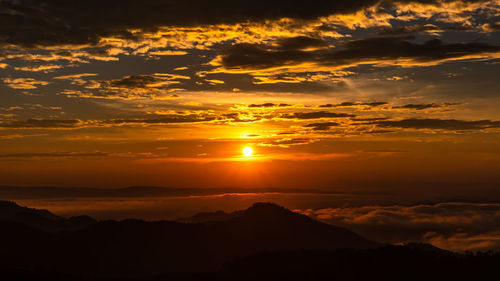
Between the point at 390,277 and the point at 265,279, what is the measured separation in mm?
38436

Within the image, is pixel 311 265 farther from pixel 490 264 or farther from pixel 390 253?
pixel 490 264

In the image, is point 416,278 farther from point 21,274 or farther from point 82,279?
point 21,274

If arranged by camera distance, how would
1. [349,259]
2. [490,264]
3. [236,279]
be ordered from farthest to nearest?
1. [349,259]
2. [236,279]
3. [490,264]

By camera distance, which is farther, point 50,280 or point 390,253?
point 390,253

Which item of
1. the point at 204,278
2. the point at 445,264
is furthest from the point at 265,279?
the point at 445,264

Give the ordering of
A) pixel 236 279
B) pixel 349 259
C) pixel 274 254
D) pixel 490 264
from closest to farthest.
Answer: pixel 490 264 → pixel 236 279 → pixel 349 259 → pixel 274 254

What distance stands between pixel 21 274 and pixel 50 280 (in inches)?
372

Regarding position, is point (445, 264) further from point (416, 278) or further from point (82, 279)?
point (82, 279)

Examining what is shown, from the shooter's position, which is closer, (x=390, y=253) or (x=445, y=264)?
(x=445, y=264)

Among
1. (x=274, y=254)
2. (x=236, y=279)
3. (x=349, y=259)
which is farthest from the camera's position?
(x=274, y=254)

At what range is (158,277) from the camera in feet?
520

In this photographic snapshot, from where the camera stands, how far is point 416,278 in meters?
140

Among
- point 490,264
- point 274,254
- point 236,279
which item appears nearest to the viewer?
point 490,264

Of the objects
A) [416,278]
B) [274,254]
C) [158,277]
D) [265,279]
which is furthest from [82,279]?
[416,278]
